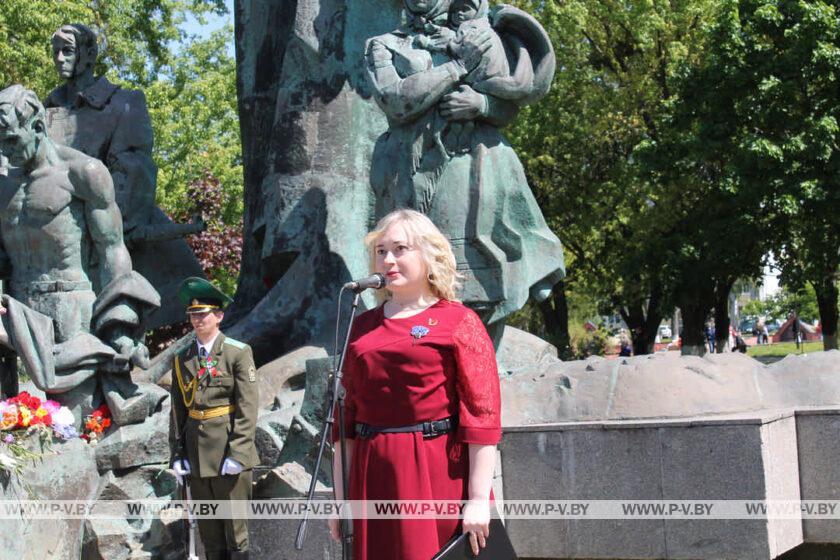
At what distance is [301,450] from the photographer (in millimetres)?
7500

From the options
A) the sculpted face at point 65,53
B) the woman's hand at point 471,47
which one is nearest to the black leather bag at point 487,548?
the woman's hand at point 471,47

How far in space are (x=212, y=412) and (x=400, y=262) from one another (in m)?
2.34

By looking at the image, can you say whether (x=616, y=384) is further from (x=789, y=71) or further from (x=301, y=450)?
(x=789, y=71)

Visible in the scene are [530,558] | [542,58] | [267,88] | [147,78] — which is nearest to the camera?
[530,558]

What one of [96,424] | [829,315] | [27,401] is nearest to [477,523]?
[27,401]

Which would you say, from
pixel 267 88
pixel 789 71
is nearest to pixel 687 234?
pixel 789 71

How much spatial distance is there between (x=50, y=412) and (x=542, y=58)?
3827 mm

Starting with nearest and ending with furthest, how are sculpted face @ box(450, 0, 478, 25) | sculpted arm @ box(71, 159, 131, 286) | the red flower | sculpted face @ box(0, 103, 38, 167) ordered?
the red flower, sculpted face @ box(450, 0, 478, 25), sculpted face @ box(0, 103, 38, 167), sculpted arm @ box(71, 159, 131, 286)

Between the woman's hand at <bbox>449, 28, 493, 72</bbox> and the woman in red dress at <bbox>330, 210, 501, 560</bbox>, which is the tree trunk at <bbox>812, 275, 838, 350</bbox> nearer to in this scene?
the woman's hand at <bbox>449, 28, 493, 72</bbox>

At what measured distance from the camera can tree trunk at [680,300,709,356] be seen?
80.8 feet

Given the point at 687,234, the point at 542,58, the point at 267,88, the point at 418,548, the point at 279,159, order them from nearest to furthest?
1. the point at 418,548
2. the point at 542,58
3. the point at 279,159
4. the point at 267,88
5. the point at 687,234

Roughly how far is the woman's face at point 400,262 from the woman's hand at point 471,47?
4075mm

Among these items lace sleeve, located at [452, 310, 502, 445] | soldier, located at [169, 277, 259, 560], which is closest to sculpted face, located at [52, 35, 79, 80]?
soldier, located at [169, 277, 259, 560]

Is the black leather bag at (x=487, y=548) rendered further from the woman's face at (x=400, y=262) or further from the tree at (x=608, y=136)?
the tree at (x=608, y=136)
